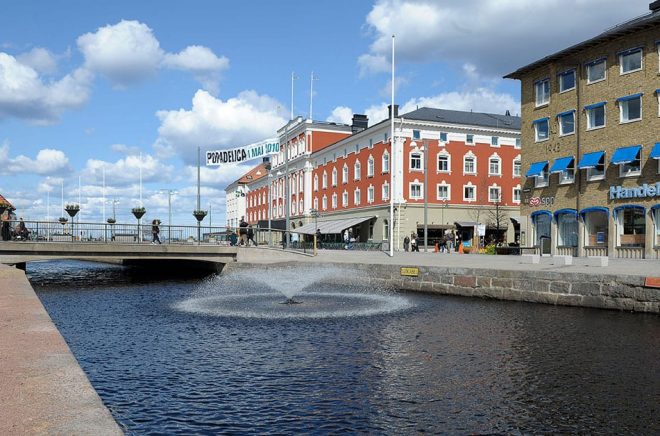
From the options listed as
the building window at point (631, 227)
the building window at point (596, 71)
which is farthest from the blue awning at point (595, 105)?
the building window at point (631, 227)

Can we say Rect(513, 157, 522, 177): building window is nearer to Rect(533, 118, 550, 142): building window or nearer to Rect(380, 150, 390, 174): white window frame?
Rect(380, 150, 390, 174): white window frame

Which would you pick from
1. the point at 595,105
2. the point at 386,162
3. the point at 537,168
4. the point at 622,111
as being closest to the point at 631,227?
the point at 622,111

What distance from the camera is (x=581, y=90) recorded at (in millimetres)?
37906

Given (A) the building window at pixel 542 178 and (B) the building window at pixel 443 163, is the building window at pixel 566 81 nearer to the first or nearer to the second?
(A) the building window at pixel 542 178

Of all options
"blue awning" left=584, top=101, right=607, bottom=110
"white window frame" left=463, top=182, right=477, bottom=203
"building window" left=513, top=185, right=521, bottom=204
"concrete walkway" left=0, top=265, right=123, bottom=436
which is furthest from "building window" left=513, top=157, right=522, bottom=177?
"concrete walkway" left=0, top=265, right=123, bottom=436

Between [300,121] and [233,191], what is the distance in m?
53.9

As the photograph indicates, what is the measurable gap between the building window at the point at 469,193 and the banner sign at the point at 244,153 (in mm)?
22708

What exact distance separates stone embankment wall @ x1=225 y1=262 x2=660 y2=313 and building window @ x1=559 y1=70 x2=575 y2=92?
21.1 meters

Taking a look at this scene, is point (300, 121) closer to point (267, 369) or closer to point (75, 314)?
point (75, 314)

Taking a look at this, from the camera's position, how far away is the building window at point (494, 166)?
6206 cm

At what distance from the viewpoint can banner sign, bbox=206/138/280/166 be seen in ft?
152

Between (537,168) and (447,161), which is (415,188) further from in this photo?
(537,168)

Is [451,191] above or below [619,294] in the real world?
above

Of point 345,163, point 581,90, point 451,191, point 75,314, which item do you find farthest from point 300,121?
point 75,314
